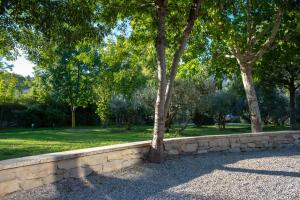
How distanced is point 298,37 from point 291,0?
315 cm

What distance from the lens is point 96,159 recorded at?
18.4 ft

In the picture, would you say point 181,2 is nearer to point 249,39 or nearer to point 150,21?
point 150,21

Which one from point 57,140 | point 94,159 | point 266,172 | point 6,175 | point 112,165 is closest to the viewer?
point 6,175

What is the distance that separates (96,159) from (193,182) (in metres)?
1.68

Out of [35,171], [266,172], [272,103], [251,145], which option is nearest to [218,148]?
[251,145]

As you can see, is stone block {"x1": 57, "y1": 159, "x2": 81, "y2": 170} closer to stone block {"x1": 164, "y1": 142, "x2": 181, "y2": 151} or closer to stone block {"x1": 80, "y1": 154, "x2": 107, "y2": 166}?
stone block {"x1": 80, "y1": 154, "x2": 107, "y2": 166}

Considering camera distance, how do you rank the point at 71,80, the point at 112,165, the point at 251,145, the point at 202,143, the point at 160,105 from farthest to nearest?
the point at 71,80 → the point at 251,145 → the point at 202,143 → the point at 160,105 → the point at 112,165

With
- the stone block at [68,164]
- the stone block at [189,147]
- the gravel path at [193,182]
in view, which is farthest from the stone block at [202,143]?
the stone block at [68,164]

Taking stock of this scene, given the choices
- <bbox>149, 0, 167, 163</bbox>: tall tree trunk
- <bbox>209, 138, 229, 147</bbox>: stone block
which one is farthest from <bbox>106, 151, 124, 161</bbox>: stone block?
<bbox>209, 138, 229, 147</bbox>: stone block

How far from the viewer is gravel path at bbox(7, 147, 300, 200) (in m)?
4.61

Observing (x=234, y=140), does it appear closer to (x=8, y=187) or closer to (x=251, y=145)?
(x=251, y=145)

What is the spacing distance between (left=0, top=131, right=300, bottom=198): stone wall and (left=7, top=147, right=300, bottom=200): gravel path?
142 millimetres

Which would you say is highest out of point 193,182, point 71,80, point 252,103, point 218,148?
point 71,80

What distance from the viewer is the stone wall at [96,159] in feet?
14.7
